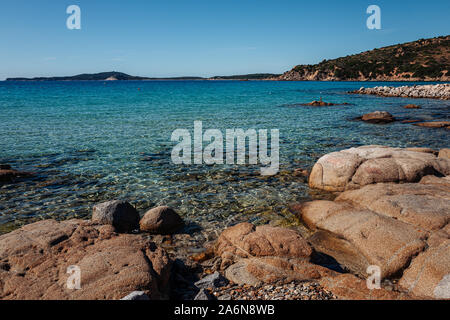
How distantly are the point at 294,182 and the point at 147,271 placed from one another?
27.7 ft

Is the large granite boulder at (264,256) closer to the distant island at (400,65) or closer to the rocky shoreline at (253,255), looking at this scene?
the rocky shoreline at (253,255)

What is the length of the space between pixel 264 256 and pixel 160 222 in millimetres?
3493

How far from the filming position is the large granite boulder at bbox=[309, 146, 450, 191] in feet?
35.1

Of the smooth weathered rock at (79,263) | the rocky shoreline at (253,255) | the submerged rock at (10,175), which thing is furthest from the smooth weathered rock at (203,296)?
the submerged rock at (10,175)

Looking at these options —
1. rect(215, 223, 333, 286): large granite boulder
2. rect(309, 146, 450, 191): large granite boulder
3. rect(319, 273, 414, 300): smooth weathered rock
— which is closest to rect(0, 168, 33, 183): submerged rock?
rect(215, 223, 333, 286): large granite boulder

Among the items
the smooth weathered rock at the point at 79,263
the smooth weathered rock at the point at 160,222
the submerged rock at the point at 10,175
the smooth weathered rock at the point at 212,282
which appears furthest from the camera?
the submerged rock at the point at 10,175

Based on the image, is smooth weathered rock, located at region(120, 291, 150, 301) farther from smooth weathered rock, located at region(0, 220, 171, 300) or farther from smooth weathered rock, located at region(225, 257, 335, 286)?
smooth weathered rock, located at region(225, 257, 335, 286)

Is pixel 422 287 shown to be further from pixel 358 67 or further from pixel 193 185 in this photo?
pixel 358 67

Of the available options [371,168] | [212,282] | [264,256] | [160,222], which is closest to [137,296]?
[212,282]

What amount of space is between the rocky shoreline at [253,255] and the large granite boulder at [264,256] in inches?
0.9

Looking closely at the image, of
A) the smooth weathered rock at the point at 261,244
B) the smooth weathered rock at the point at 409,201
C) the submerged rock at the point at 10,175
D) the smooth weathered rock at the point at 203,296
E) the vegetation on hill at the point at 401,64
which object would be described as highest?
the vegetation on hill at the point at 401,64

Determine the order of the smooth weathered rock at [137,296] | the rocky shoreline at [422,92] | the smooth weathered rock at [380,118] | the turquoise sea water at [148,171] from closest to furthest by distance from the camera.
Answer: the smooth weathered rock at [137,296] → the turquoise sea water at [148,171] → the smooth weathered rock at [380,118] → the rocky shoreline at [422,92]

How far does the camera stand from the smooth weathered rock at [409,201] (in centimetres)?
743

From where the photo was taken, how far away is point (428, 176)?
35.0ft
